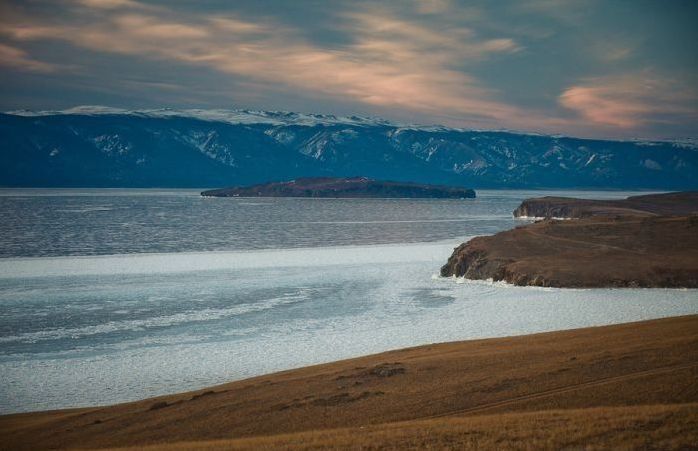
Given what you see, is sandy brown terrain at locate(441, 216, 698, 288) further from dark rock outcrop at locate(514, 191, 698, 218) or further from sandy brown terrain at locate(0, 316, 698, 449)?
dark rock outcrop at locate(514, 191, 698, 218)

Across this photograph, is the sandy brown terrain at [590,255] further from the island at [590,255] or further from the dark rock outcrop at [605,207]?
the dark rock outcrop at [605,207]

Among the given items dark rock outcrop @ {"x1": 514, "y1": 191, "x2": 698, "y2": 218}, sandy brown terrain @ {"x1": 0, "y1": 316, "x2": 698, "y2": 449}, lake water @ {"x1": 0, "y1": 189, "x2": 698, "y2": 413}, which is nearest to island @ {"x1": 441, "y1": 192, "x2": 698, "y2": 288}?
lake water @ {"x1": 0, "y1": 189, "x2": 698, "y2": 413}

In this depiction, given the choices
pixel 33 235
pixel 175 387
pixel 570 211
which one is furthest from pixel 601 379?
pixel 570 211

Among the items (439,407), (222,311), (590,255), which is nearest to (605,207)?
(590,255)

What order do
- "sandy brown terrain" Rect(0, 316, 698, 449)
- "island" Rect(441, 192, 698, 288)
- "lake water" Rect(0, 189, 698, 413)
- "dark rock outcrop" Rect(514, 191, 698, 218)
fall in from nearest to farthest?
"sandy brown terrain" Rect(0, 316, 698, 449) < "lake water" Rect(0, 189, 698, 413) < "island" Rect(441, 192, 698, 288) < "dark rock outcrop" Rect(514, 191, 698, 218)

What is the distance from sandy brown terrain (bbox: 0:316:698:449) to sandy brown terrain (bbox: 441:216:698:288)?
26378 millimetres

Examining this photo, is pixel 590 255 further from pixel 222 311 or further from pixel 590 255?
pixel 222 311

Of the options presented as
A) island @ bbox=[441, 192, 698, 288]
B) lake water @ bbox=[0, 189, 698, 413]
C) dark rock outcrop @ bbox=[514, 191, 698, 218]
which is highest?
dark rock outcrop @ bbox=[514, 191, 698, 218]

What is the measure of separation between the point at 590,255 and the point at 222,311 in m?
37.2

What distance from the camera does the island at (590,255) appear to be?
5500 cm

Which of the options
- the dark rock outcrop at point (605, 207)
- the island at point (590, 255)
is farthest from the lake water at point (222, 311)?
the dark rock outcrop at point (605, 207)

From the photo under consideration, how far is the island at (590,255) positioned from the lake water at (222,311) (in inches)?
101

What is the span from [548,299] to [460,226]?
78910 millimetres

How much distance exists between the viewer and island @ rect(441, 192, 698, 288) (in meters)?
55.0
